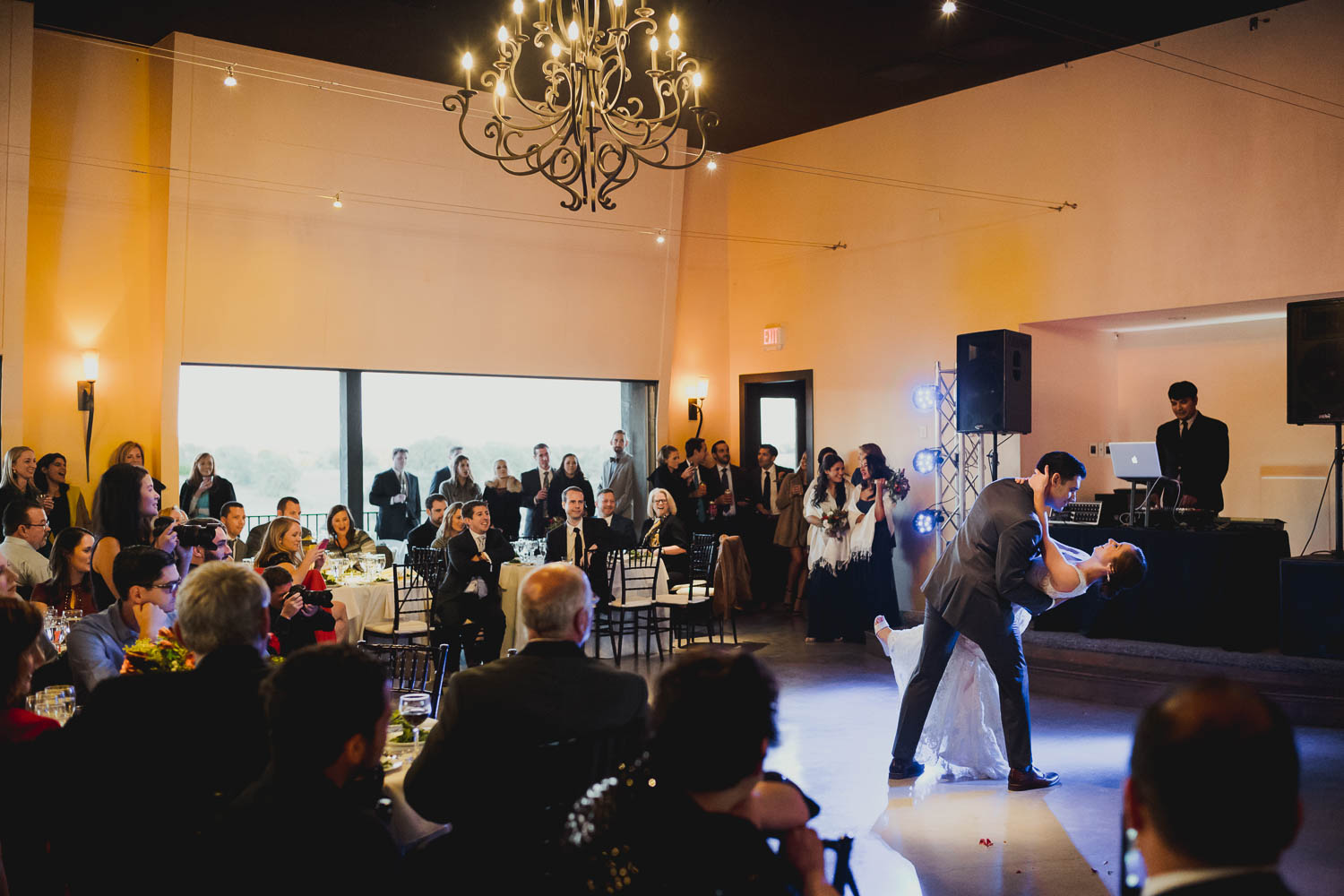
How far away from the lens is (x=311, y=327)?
9297 mm

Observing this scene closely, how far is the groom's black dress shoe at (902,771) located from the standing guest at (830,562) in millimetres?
3727

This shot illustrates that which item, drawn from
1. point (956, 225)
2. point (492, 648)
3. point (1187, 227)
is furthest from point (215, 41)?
point (1187, 227)

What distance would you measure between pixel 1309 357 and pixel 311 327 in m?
7.51

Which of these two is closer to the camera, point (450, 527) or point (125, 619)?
point (125, 619)

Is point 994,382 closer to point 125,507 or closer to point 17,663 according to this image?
point 125,507

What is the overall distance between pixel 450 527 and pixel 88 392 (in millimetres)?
3305

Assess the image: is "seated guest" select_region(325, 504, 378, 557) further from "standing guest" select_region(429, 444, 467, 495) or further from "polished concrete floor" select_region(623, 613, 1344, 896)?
"polished concrete floor" select_region(623, 613, 1344, 896)

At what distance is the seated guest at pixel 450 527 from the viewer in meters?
7.43

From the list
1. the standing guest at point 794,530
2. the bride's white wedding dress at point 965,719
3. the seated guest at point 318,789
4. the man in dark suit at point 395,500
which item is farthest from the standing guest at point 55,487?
the seated guest at point 318,789

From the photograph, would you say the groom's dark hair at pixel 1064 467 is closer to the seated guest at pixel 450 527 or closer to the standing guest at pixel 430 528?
the seated guest at pixel 450 527

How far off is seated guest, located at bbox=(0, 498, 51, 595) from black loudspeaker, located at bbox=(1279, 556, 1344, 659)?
6717 mm

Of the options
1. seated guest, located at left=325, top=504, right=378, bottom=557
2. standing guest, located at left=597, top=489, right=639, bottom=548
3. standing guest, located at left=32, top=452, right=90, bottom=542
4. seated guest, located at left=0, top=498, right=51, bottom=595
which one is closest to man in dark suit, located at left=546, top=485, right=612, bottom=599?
standing guest, located at left=597, top=489, right=639, bottom=548

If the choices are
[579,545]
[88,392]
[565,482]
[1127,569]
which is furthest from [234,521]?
[1127,569]

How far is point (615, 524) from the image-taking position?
28.9 feet
